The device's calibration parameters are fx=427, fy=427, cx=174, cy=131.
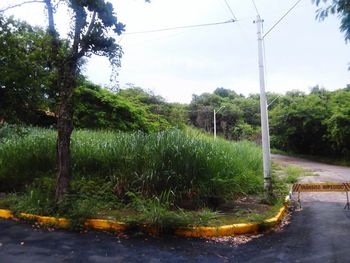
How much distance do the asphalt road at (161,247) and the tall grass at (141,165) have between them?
2302 mm

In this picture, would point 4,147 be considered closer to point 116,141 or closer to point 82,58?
point 116,141

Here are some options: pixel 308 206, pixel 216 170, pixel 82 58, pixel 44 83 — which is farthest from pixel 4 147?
pixel 308 206

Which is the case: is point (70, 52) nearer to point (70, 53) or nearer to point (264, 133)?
point (70, 53)

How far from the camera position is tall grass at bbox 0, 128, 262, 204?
34.0ft

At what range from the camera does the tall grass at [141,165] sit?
34.0 feet

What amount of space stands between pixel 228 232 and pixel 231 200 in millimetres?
2985

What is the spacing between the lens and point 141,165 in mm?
10766

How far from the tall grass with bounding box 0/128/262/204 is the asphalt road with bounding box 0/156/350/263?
7.55 ft

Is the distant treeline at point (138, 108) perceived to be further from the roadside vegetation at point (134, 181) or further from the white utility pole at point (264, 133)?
the white utility pole at point (264, 133)

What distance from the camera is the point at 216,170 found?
11273mm

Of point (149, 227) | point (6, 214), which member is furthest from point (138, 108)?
point (149, 227)

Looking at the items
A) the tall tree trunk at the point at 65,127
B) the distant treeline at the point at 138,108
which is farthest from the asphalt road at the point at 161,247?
the distant treeline at the point at 138,108

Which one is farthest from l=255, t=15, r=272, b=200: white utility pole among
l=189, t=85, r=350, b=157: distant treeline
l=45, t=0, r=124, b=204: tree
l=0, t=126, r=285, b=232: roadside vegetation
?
l=189, t=85, r=350, b=157: distant treeline

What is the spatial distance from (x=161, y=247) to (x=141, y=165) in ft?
11.4
